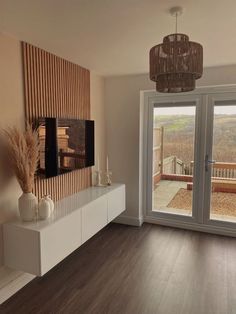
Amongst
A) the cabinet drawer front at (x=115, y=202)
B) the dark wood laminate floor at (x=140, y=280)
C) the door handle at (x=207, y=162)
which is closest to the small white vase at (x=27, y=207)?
the dark wood laminate floor at (x=140, y=280)

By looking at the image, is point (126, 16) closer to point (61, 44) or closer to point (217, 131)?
point (61, 44)

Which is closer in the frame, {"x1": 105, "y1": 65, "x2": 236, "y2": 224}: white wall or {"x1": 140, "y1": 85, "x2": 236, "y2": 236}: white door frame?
Result: {"x1": 140, "y1": 85, "x2": 236, "y2": 236}: white door frame

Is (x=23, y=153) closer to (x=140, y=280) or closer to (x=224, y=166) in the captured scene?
(x=140, y=280)

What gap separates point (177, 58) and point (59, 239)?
71.3 inches

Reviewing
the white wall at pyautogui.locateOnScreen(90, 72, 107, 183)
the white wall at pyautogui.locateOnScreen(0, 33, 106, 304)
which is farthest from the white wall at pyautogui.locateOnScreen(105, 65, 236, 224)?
the white wall at pyautogui.locateOnScreen(0, 33, 106, 304)

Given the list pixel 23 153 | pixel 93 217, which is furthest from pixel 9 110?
pixel 93 217

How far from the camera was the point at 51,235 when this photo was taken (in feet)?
7.16

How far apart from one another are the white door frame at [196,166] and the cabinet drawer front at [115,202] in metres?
0.49

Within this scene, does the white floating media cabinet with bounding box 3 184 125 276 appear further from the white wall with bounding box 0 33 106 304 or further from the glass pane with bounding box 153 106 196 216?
the glass pane with bounding box 153 106 196 216

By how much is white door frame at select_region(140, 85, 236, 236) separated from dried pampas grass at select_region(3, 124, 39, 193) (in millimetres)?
2021

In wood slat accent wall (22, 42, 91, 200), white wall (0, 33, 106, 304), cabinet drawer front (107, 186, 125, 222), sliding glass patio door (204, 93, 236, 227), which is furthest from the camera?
sliding glass patio door (204, 93, 236, 227)

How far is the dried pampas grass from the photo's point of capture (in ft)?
7.11

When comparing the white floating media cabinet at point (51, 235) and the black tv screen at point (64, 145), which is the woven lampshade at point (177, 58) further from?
the white floating media cabinet at point (51, 235)

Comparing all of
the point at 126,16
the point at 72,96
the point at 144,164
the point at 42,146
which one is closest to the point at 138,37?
the point at 126,16
